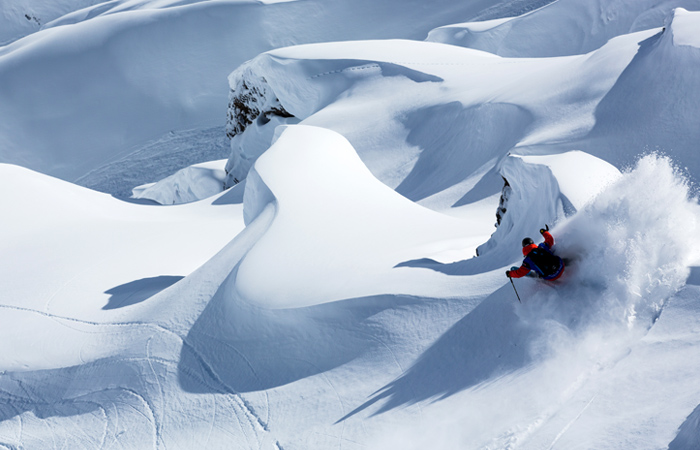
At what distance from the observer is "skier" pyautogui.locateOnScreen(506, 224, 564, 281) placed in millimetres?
5289

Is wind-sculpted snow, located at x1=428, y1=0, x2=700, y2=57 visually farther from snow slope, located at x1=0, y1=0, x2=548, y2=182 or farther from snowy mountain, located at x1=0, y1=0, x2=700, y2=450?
snowy mountain, located at x1=0, y1=0, x2=700, y2=450

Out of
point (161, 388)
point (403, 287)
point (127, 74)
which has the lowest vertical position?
point (161, 388)

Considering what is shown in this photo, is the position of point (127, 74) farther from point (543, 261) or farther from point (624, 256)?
point (624, 256)

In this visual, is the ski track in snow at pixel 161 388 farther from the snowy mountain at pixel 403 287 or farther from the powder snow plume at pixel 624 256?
the powder snow plume at pixel 624 256

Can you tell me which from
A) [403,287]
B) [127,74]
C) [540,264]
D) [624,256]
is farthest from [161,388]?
[127,74]

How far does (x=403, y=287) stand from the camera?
20.1 feet

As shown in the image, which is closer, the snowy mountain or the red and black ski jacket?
the snowy mountain

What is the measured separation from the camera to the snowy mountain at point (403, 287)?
479 cm

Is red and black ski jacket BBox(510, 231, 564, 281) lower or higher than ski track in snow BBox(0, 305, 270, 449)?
higher

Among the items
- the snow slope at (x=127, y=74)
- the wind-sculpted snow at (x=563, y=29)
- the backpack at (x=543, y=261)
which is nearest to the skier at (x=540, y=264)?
the backpack at (x=543, y=261)

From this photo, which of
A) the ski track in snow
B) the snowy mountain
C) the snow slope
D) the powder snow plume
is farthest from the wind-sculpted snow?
the ski track in snow

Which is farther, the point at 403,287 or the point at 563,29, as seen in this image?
the point at 563,29

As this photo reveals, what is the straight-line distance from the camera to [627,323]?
496 cm

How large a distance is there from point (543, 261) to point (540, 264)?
0.13 ft
